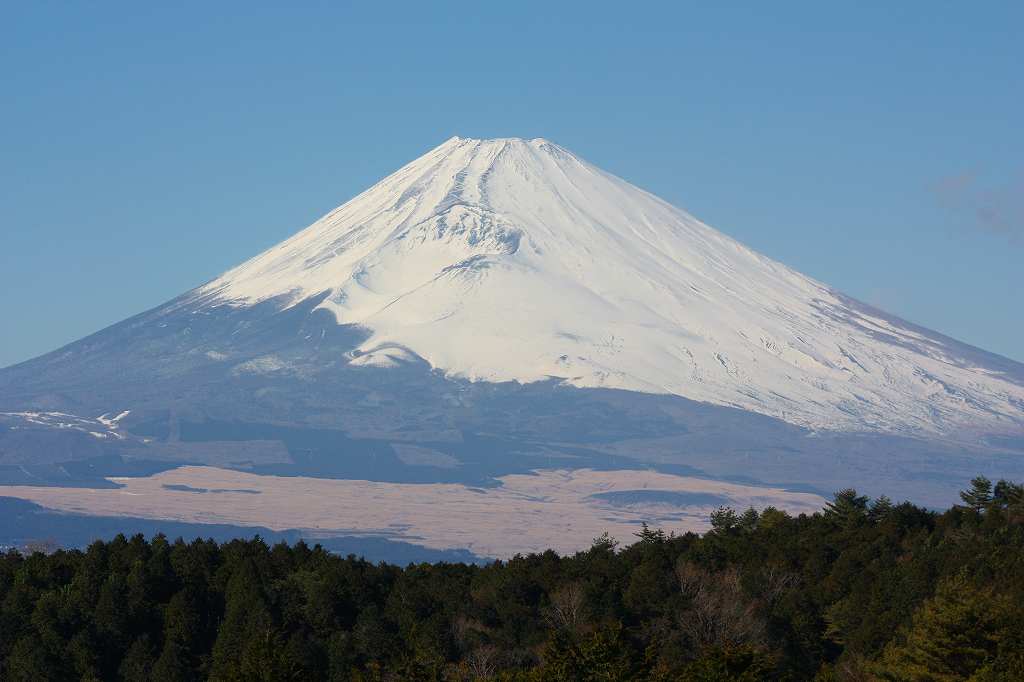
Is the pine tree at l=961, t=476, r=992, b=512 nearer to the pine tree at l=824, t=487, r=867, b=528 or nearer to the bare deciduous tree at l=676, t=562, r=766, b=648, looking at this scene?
the pine tree at l=824, t=487, r=867, b=528

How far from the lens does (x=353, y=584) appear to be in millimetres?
59469

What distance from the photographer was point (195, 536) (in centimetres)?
18438

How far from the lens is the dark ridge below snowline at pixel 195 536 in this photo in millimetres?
180625

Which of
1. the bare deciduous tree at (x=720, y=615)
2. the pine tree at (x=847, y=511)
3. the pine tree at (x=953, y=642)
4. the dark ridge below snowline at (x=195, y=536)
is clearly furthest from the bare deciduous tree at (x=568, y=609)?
the dark ridge below snowline at (x=195, y=536)

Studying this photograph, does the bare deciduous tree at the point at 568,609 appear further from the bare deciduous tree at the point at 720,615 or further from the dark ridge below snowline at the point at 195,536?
the dark ridge below snowline at the point at 195,536

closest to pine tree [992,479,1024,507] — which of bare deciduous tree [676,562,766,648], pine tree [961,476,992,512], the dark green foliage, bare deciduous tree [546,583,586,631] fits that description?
pine tree [961,476,992,512]

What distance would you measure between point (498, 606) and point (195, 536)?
131 m

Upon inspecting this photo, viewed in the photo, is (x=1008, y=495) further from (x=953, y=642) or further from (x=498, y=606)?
(x=953, y=642)

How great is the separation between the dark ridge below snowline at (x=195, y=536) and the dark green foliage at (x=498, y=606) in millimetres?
111478

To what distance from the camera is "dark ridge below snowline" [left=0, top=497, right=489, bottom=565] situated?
18062cm

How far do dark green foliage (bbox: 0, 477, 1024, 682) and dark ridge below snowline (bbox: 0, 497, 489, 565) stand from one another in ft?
366

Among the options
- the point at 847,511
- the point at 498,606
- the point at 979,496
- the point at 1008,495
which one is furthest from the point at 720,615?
the point at 1008,495

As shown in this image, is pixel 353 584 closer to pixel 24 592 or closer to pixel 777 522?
pixel 24 592

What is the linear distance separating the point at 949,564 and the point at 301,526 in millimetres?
148147
